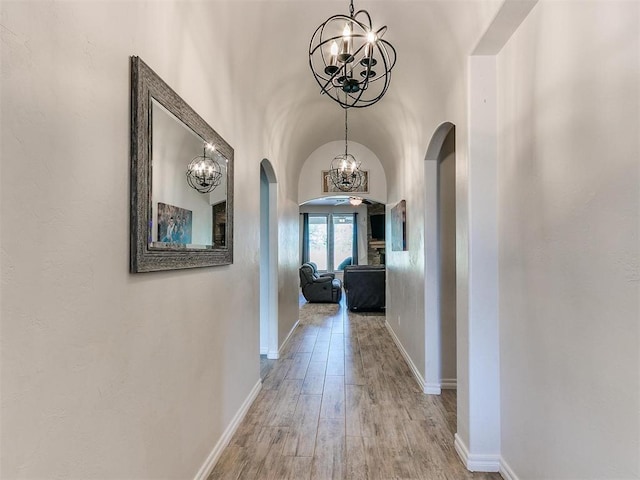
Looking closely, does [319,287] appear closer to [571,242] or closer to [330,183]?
[330,183]

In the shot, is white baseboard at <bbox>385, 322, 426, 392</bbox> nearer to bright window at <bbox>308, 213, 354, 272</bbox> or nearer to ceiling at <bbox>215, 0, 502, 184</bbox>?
ceiling at <bbox>215, 0, 502, 184</bbox>

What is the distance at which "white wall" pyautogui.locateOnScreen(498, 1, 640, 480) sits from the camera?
1.17 meters

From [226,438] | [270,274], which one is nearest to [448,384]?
[226,438]

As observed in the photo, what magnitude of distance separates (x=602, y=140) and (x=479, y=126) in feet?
3.21

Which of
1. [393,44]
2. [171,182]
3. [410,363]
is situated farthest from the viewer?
[410,363]

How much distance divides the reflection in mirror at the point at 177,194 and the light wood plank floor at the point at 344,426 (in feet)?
4.75

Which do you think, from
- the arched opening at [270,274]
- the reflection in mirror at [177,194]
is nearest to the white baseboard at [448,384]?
the arched opening at [270,274]

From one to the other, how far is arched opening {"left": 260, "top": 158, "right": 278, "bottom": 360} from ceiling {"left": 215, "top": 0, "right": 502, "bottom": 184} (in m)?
0.62

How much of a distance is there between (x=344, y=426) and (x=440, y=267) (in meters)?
1.72

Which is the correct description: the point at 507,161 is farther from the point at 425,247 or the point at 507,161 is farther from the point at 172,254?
the point at 172,254

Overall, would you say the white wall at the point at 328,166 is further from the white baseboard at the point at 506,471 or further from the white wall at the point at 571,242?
the white baseboard at the point at 506,471

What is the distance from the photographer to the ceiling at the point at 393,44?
2.25 meters

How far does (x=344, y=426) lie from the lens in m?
2.68

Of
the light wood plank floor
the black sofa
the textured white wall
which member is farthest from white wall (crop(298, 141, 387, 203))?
the textured white wall
